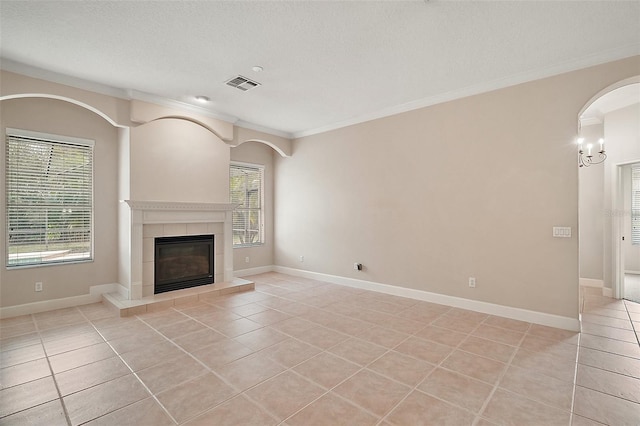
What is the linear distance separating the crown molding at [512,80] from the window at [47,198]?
4260mm

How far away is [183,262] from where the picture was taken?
4.80 metres

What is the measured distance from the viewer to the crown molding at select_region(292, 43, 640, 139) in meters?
3.11

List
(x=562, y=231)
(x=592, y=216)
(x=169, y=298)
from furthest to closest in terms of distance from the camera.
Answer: (x=592, y=216)
(x=169, y=298)
(x=562, y=231)

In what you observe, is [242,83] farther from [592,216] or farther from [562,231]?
[592,216]

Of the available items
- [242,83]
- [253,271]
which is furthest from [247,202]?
[242,83]

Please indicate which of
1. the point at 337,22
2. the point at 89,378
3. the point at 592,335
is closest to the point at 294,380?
the point at 89,378

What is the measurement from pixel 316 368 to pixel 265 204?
4.62m

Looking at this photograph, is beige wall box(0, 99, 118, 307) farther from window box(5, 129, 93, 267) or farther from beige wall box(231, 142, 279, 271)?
beige wall box(231, 142, 279, 271)

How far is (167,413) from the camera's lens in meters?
1.97

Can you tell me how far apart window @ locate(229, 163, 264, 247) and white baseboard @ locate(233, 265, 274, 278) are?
53 cm

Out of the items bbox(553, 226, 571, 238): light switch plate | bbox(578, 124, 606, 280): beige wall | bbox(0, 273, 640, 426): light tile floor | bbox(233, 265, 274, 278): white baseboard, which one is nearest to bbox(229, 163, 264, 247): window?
bbox(233, 265, 274, 278): white baseboard

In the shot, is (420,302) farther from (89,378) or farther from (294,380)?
(89,378)

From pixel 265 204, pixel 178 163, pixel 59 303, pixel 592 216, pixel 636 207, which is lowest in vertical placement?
pixel 59 303

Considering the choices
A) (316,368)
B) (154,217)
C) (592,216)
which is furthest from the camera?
(592,216)
